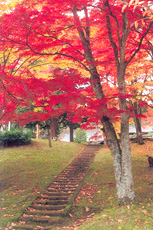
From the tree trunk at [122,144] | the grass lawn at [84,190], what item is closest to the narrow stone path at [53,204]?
the grass lawn at [84,190]

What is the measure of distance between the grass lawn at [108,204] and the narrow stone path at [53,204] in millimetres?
345

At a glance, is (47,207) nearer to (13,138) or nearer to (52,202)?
(52,202)

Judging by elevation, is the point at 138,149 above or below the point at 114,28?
below

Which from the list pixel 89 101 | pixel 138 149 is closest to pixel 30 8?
pixel 89 101

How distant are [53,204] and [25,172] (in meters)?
4.09

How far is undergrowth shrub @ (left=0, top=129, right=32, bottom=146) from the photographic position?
55.6 ft

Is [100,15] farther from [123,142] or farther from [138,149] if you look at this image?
[138,149]

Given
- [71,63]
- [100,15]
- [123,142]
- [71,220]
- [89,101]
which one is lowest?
[71,220]

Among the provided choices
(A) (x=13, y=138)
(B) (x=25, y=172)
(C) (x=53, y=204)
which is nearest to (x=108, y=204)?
(C) (x=53, y=204)

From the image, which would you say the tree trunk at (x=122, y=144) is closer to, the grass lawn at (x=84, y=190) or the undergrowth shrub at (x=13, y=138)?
the grass lawn at (x=84, y=190)

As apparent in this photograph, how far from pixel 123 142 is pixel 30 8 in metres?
5.26

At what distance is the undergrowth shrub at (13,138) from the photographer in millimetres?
16938

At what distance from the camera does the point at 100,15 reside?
22.1 ft

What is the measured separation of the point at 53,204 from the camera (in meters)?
7.36
